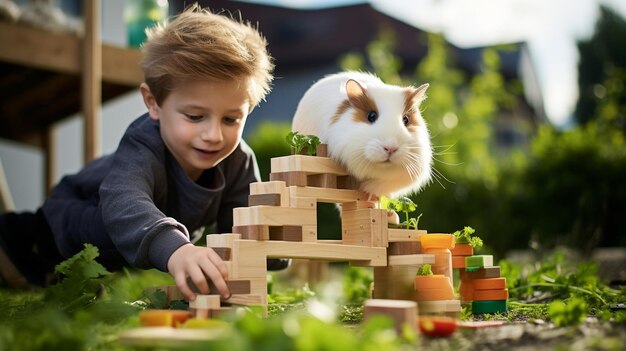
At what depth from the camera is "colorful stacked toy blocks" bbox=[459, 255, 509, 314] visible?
197 cm

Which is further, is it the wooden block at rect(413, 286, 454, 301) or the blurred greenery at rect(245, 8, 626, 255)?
the blurred greenery at rect(245, 8, 626, 255)

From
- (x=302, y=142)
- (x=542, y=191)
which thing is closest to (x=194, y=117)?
(x=302, y=142)

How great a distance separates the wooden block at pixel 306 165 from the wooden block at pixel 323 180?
1cm

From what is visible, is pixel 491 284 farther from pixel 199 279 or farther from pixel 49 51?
pixel 49 51

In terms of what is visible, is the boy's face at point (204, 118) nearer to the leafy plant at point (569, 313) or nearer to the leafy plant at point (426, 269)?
the leafy plant at point (426, 269)

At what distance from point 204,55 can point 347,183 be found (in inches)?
22.5

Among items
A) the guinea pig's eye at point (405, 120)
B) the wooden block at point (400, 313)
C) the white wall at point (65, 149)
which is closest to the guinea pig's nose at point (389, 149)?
the guinea pig's eye at point (405, 120)

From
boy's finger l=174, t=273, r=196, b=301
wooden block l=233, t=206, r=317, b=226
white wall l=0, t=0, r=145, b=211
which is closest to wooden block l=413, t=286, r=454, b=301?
wooden block l=233, t=206, r=317, b=226

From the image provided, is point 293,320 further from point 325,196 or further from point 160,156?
point 160,156

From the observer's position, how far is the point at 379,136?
1.82 metres

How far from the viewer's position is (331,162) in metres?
1.87

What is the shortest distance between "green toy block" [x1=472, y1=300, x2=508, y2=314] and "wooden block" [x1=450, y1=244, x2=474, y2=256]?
0.50ft

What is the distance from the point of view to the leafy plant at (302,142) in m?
1.87

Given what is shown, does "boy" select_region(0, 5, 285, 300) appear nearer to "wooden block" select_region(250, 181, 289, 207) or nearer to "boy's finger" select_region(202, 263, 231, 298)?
"boy's finger" select_region(202, 263, 231, 298)
